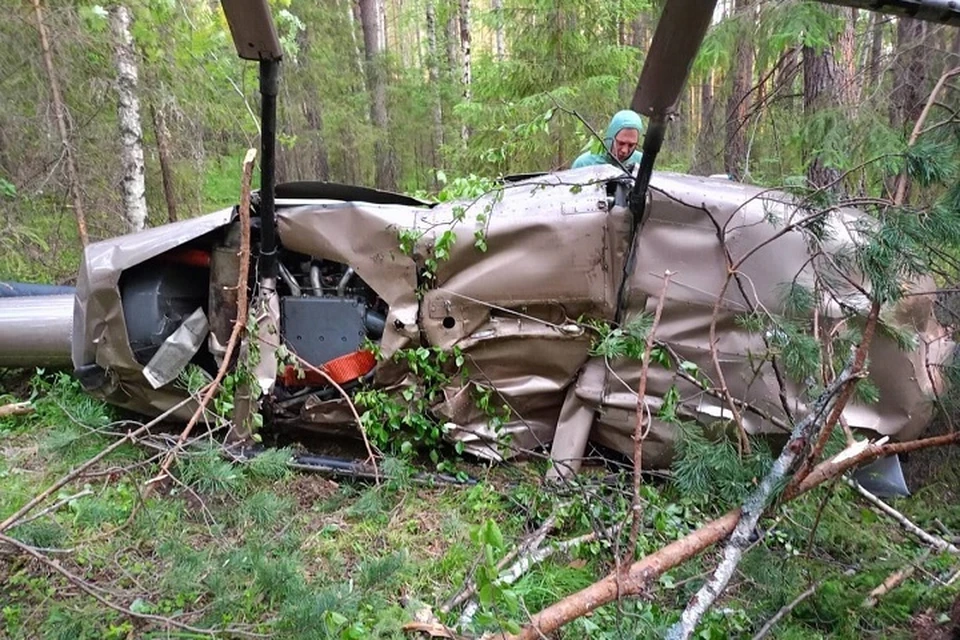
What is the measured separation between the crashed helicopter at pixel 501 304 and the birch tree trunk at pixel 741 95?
68cm

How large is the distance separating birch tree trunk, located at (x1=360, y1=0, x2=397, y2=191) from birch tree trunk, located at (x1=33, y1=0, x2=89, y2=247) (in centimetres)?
628

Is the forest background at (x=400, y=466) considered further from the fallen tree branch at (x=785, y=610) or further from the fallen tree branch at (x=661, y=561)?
the fallen tree branch at (x=661, y=561)

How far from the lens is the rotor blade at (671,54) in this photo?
1.92 metres

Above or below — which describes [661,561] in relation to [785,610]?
above

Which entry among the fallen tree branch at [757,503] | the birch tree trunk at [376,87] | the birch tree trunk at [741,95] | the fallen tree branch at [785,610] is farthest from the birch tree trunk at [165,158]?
the fallen tree branch at [785,610]

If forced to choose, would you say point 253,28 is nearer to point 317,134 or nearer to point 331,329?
point 331,329

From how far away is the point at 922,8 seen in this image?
1438 mm

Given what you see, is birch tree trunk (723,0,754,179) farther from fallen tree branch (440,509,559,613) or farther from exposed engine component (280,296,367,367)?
exposed engine component (280,296,367,367)

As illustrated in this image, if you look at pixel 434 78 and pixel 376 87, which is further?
pixel 434 78

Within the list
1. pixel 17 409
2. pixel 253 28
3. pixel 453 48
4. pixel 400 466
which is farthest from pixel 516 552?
pixel 453 48

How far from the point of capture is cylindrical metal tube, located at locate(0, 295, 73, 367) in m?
3.69

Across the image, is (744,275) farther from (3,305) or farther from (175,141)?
(175,141)

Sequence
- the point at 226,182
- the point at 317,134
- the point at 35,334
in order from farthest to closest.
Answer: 1. the point at 226,182
2. the point at 317,134
3. the point at 35,334

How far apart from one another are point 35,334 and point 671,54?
12.6ft
